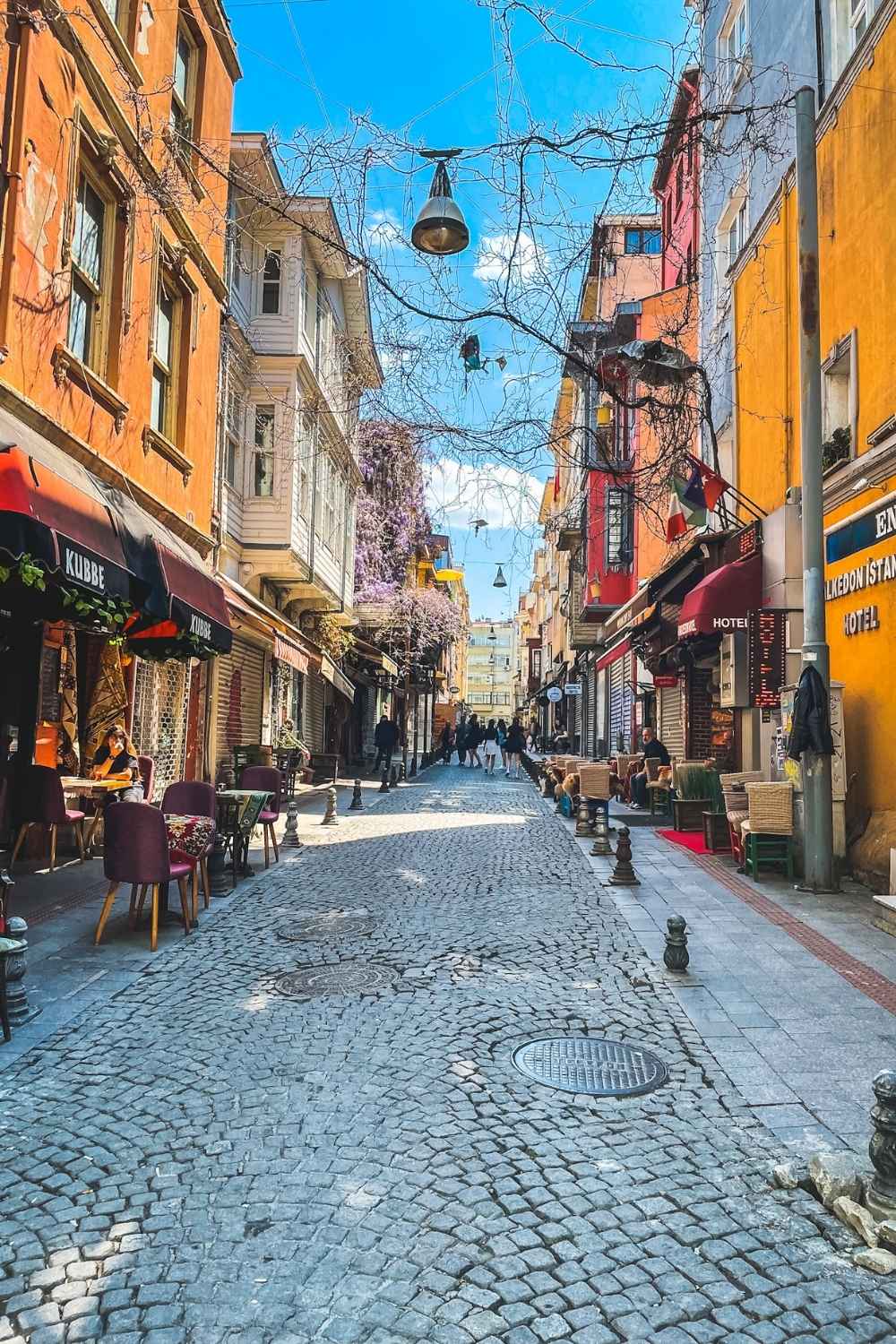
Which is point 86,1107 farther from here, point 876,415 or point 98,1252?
point 876,415

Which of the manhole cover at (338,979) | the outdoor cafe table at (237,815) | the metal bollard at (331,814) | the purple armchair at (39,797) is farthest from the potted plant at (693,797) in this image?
the purple armchair at (39,797)

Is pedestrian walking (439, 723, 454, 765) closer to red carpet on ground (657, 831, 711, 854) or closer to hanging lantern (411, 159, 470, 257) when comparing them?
red carpet on ground (657, 831, 711, 854)

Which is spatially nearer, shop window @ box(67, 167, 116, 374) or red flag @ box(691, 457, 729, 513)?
shop window @ box(67, 167, 116, 374)

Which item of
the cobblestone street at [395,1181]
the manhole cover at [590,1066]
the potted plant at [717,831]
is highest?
the potted plant at [717,831]

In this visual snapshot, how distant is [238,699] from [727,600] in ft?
32.7

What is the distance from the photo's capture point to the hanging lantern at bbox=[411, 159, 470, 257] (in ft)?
25.1

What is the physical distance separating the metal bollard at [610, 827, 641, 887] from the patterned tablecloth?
4.42 meters

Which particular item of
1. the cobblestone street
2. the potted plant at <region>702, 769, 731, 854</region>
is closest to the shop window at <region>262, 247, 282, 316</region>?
the potted plant at <region>702, 769, 731, 854</region>

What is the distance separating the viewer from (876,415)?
9.36 m

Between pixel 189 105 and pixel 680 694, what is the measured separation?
13.5m

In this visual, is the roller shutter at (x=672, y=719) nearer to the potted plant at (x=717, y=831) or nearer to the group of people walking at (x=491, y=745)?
the potted plant at (x=717, y=831)

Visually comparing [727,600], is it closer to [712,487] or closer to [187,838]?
[712,487]

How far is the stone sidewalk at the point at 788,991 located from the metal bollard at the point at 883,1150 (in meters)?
0.54

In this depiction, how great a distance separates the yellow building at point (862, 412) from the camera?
9.05 meters
